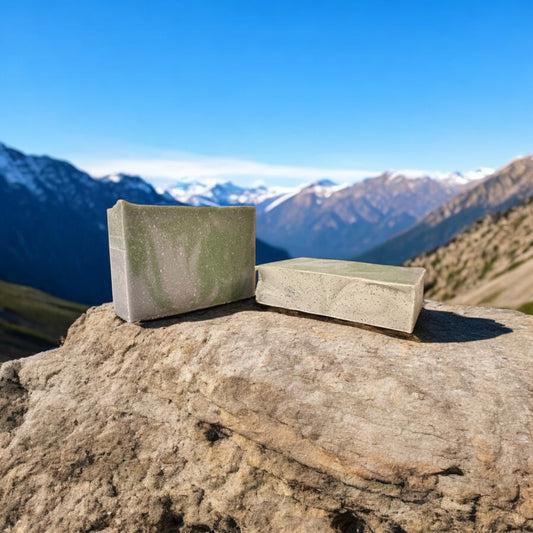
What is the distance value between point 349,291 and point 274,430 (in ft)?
9.57

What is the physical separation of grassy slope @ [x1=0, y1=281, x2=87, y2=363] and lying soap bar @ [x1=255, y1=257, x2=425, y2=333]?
130 meters

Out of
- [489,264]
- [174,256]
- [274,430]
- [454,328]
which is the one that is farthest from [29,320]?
[454,328]

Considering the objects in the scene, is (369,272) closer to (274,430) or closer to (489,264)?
(274,430)

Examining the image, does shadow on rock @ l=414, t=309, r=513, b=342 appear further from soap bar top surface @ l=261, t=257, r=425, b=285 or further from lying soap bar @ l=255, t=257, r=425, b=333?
soap bar top surface @ l=261, t=257, r=425, b=285

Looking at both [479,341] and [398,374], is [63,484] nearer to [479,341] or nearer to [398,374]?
[398,374]

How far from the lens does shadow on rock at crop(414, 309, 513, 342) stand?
798cm

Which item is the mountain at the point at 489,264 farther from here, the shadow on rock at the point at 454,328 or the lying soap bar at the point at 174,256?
the lying soap bar at the point at 174,256

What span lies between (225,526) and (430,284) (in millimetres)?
67061

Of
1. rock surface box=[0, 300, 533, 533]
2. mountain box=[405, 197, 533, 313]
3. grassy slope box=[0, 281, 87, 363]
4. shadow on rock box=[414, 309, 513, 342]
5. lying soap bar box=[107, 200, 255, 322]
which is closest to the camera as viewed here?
rock surface box=[0, 300, 533, 533]

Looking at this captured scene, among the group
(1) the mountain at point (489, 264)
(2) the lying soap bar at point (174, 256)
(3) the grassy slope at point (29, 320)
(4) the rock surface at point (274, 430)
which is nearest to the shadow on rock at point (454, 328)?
(4) the rock surface at point (274, 430)

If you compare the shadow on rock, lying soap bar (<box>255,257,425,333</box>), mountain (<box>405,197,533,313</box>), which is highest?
lying soap bar (<box>255,257,425,333</box>)

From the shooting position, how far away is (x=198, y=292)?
30.3ft

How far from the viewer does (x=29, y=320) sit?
163m

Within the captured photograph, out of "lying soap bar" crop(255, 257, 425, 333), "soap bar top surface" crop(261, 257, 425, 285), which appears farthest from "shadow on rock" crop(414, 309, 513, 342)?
"soap bar top surface" crop(261, 257, 425, 285)
